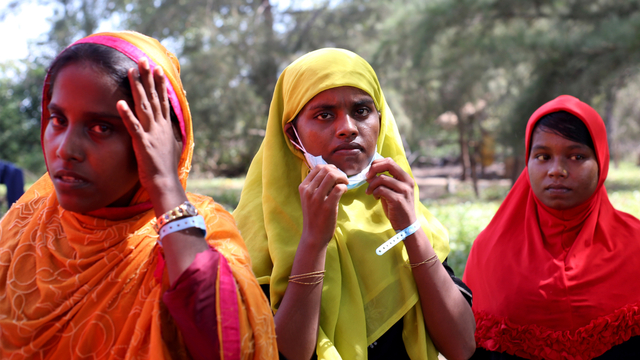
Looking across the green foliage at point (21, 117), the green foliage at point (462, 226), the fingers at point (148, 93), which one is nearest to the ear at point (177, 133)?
the fingers at point (148, 93)

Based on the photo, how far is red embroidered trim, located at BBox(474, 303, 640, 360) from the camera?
89.6 inches

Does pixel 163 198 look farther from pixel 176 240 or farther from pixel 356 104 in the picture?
pixel 356 104

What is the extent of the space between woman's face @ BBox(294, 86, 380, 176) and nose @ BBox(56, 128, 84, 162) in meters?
0.87

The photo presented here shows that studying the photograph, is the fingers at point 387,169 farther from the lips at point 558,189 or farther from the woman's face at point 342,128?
the lips at point 558,189

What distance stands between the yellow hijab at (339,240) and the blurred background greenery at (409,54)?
4049 mm

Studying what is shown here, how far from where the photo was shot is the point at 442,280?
181 centimetres

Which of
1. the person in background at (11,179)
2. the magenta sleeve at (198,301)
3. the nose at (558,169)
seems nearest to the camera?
the magenta sleeve at (198,301)

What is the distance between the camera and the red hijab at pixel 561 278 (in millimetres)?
2312

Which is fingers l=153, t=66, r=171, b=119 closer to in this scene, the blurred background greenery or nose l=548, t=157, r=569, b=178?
nose l=548, t=157, r=569, b=178

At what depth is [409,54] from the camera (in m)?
11.6

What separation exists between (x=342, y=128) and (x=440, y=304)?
2.36 ft

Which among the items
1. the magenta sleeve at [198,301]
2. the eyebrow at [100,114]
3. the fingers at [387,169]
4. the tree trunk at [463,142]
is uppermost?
the eyebrow at [100,114]

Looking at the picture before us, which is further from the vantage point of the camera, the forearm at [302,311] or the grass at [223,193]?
the grass at [223,193]

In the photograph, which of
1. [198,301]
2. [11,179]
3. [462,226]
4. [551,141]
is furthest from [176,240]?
[462,226]
